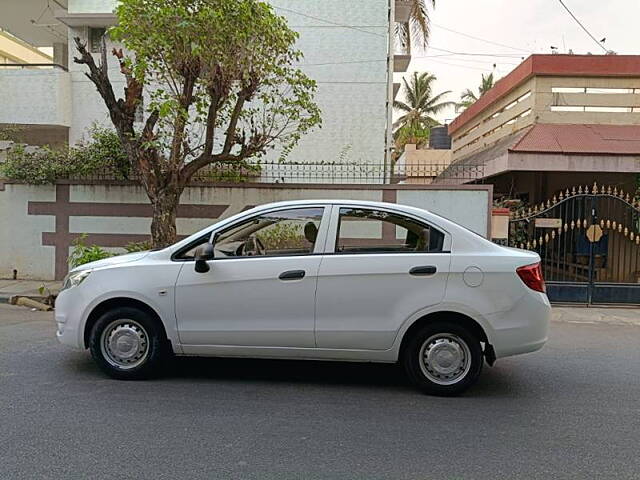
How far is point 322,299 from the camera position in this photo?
4.93 metres

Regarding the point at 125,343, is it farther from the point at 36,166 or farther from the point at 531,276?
the point at 36,166

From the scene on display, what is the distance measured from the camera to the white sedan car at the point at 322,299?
192 inches

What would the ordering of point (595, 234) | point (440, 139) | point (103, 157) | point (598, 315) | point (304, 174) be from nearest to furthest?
point (598, 315), point (595, 234), point (103, 157), point (304, 174), point (440, 139)

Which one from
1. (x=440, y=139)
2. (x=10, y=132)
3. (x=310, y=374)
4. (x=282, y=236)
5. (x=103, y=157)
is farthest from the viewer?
(x=440, y=139)

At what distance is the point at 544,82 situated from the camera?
12117 millimetres

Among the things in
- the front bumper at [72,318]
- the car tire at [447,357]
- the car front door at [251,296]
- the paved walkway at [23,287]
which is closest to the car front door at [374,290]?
the car front door at [251,296]

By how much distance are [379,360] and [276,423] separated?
46.8 inches

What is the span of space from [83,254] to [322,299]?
641 cm

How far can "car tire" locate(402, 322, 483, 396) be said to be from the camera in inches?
193

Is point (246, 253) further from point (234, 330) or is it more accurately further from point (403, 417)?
point (403, 417)

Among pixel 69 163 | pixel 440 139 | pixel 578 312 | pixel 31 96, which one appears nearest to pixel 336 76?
pixel 69 163

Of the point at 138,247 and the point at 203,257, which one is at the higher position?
the point at 203,257

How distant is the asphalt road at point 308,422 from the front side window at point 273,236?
4.04ft

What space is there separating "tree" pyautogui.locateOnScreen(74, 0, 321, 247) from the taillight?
540 cm
